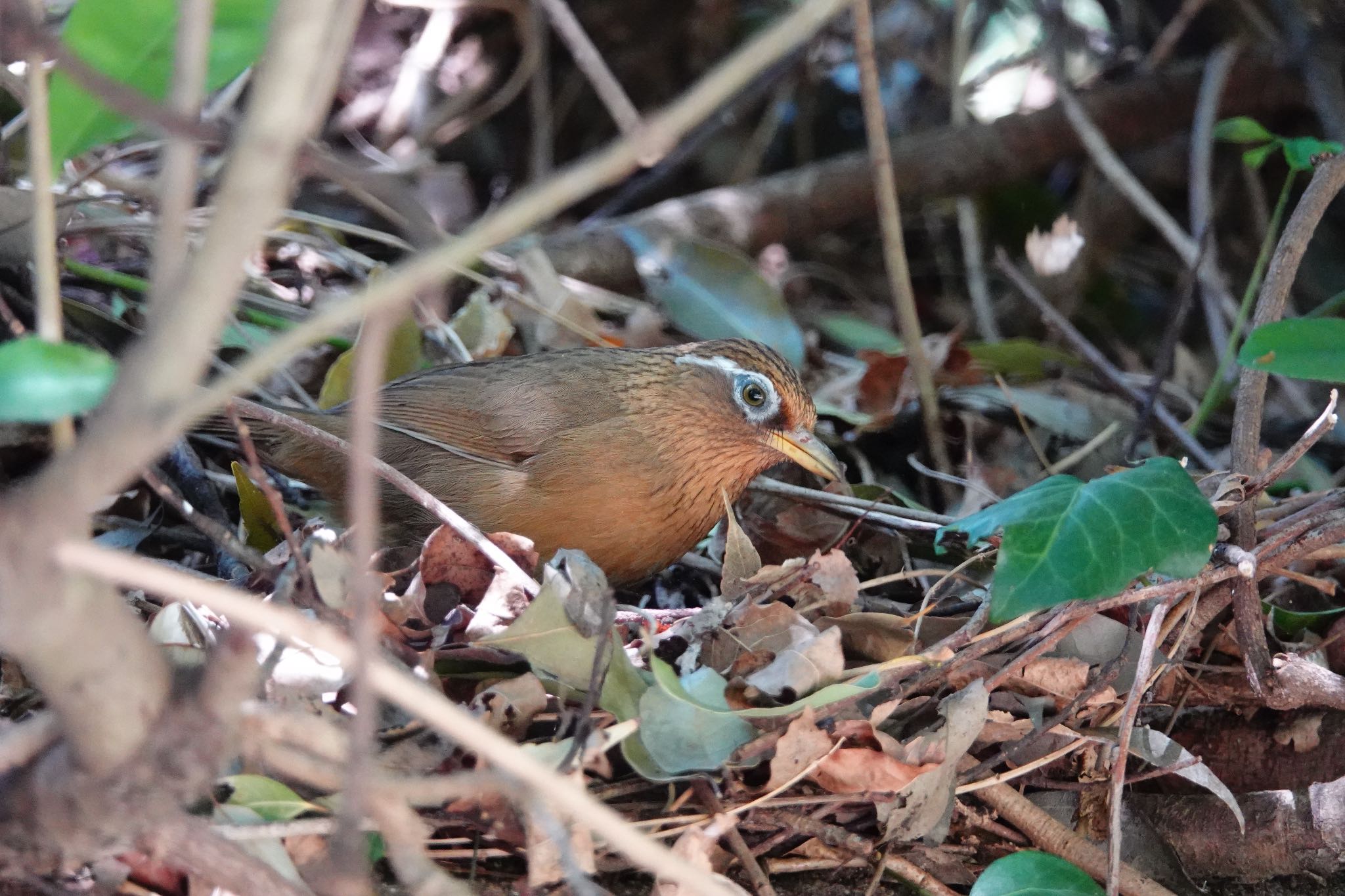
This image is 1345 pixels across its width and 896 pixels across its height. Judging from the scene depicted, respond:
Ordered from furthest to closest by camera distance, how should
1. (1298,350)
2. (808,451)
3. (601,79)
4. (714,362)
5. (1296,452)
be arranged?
1. (714,362)
2. (808,451)
3. (1298,350)
4. (1296,452)
5. (601,79)

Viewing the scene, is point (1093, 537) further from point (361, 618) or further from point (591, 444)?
point (591, 444)

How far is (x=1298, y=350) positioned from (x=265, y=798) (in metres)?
2.14

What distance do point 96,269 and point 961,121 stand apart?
3.58m

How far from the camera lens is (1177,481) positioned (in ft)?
8.04

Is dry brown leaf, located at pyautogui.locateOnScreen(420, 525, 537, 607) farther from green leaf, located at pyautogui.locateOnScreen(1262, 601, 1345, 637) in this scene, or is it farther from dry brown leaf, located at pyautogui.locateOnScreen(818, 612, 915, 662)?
green leaf, located at pyautogui.locateOnScreen(1262, 601, 1345, 637)

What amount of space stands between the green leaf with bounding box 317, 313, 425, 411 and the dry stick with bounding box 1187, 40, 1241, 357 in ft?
9.20

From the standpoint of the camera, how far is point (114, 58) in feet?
6.63

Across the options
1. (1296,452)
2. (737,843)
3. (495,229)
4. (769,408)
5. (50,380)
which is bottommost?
(737,843)

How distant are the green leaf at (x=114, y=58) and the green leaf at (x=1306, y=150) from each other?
88.7 inches

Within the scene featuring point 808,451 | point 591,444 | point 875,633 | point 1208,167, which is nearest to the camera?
point 875,633

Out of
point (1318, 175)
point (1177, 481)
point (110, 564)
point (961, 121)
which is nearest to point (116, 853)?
point (110, 564)

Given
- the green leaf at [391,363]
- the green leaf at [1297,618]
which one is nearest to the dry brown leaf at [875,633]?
the green leaf at [1297,618]

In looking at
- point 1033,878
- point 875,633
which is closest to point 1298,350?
point 875,633

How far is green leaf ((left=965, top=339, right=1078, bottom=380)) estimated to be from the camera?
4.40 m
